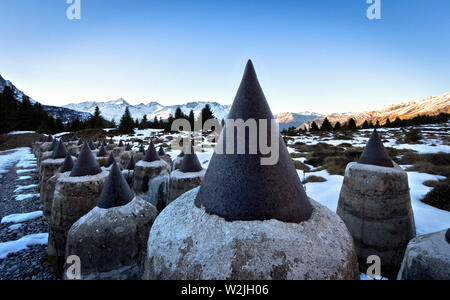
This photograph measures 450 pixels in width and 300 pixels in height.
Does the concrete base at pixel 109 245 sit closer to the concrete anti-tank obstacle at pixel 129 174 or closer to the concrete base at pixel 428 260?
the concrete base at pixel 428 260

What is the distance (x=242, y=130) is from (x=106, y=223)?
8.58 feet

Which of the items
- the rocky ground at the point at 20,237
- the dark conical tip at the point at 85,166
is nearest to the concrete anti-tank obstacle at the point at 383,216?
the dark conical tip at the point at 85,166

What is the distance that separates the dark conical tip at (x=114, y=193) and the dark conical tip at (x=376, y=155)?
15.5 ft

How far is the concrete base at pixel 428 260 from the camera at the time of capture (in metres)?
2.12

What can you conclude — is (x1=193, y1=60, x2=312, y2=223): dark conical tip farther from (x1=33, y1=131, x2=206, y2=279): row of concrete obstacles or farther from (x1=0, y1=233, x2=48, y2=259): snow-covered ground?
(x1=0, y1=233, x2=48, y2=259): snow-covered ground

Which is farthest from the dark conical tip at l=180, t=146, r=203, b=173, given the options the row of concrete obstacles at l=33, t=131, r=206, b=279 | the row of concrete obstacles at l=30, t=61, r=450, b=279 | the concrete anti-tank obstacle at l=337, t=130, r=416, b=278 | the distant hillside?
the distant hillside

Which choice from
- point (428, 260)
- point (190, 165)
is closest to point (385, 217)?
point (428, 260)

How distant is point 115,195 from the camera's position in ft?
10.9

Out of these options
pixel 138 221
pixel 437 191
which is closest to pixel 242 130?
pixel 138 221

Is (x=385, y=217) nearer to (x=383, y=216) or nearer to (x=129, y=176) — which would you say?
(x=383, y=216)

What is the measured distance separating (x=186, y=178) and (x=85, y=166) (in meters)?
2.17

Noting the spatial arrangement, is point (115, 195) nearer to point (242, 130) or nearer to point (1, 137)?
point (242, 130)

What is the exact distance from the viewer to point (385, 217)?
381cm
